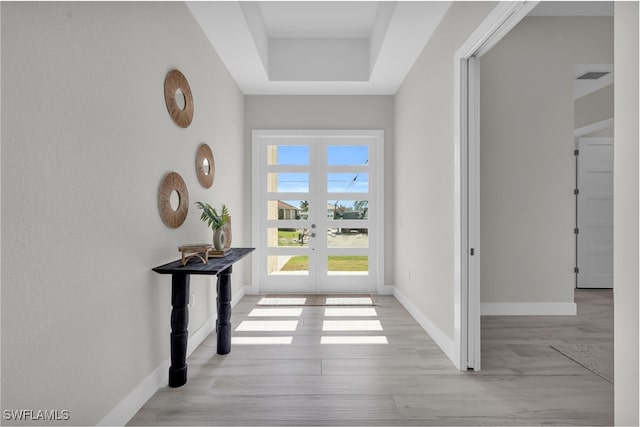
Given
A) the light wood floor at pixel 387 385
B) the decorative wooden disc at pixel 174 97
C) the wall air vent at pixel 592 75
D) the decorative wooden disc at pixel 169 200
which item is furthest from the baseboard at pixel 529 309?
the decorative wooden disc at pixel 174 97

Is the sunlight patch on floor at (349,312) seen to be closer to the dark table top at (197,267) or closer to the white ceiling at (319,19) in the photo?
the dark table top at (197,267)

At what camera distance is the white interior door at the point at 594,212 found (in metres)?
4.79

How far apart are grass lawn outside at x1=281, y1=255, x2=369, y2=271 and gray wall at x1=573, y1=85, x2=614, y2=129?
3573mm

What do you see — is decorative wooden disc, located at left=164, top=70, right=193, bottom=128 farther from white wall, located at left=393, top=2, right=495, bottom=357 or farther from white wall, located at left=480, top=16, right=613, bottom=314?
white wall, located at left=480, top=16, right=613, bottom=314

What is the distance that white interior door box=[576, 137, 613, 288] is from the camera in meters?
4.79

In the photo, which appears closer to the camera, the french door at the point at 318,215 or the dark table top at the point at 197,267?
the dark table top at the point at 197,267

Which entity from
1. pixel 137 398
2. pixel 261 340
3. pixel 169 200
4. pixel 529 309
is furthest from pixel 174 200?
pixel 529 309

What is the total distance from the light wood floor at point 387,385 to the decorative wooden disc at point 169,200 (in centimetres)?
108

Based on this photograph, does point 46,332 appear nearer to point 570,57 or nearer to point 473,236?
point 473,236

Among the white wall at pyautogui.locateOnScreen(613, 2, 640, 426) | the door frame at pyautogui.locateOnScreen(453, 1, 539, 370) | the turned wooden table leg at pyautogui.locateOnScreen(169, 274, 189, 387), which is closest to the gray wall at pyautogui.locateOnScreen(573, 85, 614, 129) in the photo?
the door frame at pyautogui.locateOnScreen(453, 1, 539, 370)

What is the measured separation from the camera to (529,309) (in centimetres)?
371

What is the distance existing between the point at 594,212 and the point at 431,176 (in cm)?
330

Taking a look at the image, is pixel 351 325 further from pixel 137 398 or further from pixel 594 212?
pixel 594 212

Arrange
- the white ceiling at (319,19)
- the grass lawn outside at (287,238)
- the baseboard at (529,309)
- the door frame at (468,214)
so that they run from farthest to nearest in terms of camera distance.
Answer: the grass lawn outside at (287,238), the baseboard at (529,309), the white ceiling at (319,19), the door frame at (468,214)
